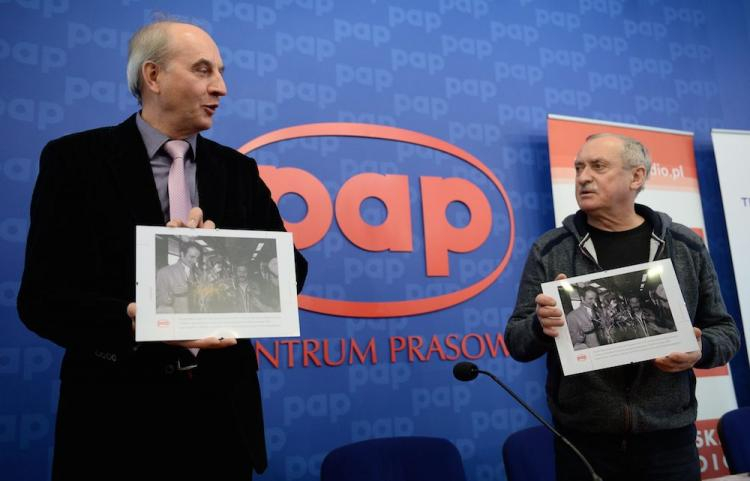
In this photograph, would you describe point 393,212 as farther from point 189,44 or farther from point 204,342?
point 204,342

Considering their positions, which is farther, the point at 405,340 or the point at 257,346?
the point at 405,340

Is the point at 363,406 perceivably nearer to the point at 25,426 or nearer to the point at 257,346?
the point at 257,346

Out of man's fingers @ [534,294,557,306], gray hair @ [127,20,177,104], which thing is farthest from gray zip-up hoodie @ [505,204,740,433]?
gray hair @ [127,20,177,104]

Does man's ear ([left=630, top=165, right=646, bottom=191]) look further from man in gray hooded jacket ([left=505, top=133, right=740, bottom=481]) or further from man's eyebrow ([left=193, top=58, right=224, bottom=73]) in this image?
man's eyebrow ([left=193, top=58, right=224, bottom=73])

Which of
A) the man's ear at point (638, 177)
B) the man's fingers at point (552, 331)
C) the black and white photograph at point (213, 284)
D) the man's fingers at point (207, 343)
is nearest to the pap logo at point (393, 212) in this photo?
the man's ear at point (638, 177)

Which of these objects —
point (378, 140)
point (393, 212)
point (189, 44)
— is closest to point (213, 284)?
point (189, 44)

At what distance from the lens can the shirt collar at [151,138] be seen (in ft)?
5.30

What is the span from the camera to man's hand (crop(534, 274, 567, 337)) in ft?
5.99

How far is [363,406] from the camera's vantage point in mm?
2922

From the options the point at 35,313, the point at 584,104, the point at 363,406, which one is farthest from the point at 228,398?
Result: the point at 584,104

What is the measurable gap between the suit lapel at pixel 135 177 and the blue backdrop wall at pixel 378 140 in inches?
34.9

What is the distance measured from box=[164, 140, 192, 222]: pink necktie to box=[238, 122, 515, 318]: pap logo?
1268 mm

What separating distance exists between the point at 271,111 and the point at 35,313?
1.78 m

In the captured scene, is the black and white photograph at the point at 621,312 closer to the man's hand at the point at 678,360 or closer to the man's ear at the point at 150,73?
the man's hand at the point at 678,360
